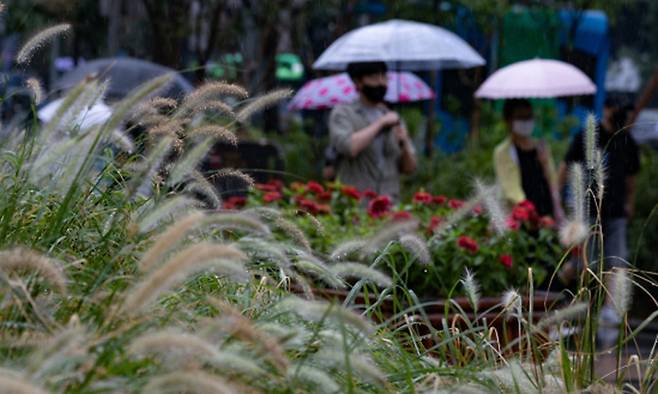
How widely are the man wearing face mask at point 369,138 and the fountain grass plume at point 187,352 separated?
5.36 metres

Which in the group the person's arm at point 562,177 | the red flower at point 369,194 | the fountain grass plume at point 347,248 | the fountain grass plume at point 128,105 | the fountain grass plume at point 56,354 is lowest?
the person's arm at point 562,177

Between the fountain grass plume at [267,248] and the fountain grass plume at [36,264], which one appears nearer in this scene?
the fountain grass plume at [36,264]

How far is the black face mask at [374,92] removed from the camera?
7.91 metres

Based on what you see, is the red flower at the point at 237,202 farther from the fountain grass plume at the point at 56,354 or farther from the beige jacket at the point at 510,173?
the fountain grass plume at the point at 56,354

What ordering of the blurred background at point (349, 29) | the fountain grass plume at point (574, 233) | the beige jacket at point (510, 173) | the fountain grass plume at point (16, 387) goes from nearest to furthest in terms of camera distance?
the fountain grass plume at point (16, 387), the fountain grass plume at point (574, 233), the beige jacket at point (510, 173), the blurred background at point (349, 29)

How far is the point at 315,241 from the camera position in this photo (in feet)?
20.4

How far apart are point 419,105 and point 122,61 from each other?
1051 centimetres

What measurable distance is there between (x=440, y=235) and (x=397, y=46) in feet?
17.7

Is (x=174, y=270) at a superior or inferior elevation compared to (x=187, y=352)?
superior

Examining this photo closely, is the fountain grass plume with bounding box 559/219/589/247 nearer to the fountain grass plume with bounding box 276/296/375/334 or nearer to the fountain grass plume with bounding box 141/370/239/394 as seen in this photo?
the fountain grass plume with bounding box 276/296/375/334

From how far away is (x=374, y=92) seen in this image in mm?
7922

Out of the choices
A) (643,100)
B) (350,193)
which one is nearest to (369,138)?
(350,193)

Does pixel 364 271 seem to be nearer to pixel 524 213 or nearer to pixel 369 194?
pixel 524 213

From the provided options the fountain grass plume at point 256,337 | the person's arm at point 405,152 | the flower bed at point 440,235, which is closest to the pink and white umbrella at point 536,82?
the person's arm at point 405,152
